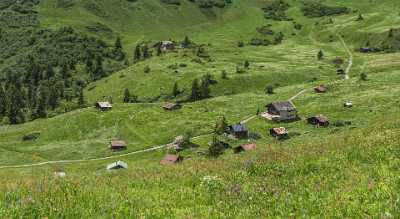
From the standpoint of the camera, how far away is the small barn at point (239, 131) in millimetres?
121438

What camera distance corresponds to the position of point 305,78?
189750mm

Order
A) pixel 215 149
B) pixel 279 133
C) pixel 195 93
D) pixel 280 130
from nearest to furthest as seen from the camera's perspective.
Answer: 1. pixel 215 149
2. pixel 279 133
3. pixel 280 130
4. pixel 195 93

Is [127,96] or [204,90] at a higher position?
[204,90]

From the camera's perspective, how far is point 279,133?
118812mm

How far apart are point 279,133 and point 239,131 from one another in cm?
1032

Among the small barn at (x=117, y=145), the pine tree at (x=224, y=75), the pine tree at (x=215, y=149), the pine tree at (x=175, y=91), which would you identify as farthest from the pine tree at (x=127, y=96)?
the pine tree at (x=215, y=149)

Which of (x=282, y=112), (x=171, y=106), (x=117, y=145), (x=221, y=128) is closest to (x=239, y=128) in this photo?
(x=221, y=128)

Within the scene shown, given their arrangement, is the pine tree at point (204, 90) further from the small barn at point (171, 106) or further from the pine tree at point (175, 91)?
the small barn at point (171, 106)

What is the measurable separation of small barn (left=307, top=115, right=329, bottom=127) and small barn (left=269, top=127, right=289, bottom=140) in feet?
30.0

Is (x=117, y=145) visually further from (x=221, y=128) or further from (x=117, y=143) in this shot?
(x=221, y=128)

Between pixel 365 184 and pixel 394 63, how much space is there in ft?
616

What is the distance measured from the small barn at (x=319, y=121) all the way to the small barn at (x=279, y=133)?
916 centimetres

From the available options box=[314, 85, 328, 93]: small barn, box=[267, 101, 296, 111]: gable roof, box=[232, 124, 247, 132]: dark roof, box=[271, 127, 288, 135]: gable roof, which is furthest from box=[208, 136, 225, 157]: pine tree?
box=[314, 85, 328, 93]: small barn

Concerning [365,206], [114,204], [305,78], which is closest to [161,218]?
[114,204]
